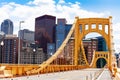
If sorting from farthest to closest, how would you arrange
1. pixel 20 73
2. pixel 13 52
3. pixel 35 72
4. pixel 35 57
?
1. pixel 35 57
2. pixel 13 52
3. pixel 35 72
4. pixel 20 73

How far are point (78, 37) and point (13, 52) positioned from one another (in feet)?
321

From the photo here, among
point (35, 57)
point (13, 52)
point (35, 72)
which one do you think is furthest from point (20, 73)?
point (35, 57)

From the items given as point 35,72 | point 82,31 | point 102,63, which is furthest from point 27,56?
point 35,72

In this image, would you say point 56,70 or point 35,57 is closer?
point 56,70

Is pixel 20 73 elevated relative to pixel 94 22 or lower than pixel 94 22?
lower

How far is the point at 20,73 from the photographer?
1609 inches

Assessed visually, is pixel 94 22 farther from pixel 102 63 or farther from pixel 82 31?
pixel 102 63

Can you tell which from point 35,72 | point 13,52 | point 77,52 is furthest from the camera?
point 13,52

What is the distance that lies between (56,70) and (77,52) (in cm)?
2464

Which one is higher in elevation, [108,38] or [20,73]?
[108,38]

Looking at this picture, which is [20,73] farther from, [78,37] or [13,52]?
[13,52]

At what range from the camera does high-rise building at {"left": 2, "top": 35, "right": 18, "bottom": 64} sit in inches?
7133

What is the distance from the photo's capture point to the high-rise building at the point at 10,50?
181 metres

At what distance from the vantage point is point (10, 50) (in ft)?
608
